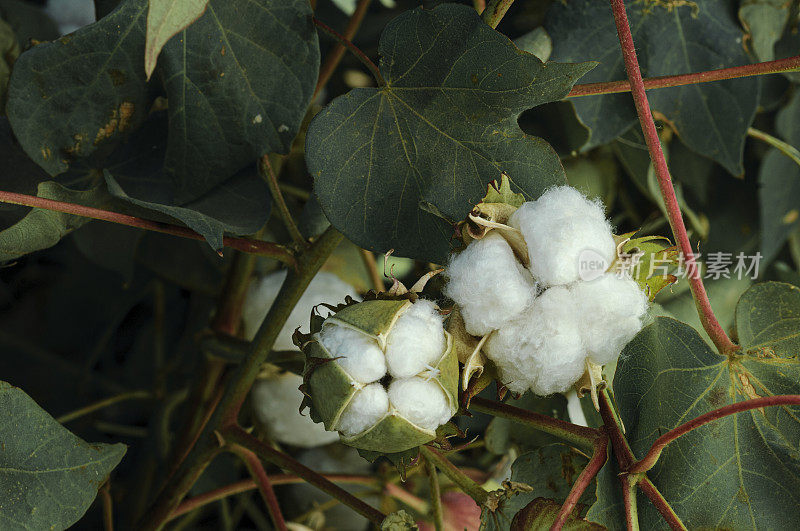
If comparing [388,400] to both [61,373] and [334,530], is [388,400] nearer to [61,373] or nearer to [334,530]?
[334,530]

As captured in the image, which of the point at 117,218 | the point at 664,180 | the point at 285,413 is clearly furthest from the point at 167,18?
the point at 285,413

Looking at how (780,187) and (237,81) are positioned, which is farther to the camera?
(780,187)

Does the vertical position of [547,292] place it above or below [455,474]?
above

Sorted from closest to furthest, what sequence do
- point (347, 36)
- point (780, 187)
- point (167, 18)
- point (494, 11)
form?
point (167, 18)
point (494, 11)
point (347, 36)
point (780, 187)

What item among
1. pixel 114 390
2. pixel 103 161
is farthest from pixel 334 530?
Result: pixel 103 161

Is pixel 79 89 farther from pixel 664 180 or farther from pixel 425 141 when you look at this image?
pixel 664 180

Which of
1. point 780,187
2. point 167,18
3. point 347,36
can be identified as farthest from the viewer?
point 780,187

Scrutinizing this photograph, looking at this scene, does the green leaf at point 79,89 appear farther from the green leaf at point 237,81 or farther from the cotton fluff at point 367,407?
the cotton fluff at point 367,407

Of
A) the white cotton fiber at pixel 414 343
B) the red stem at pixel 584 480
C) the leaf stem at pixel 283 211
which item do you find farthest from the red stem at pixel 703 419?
the leaf stem at pixel 283 211
